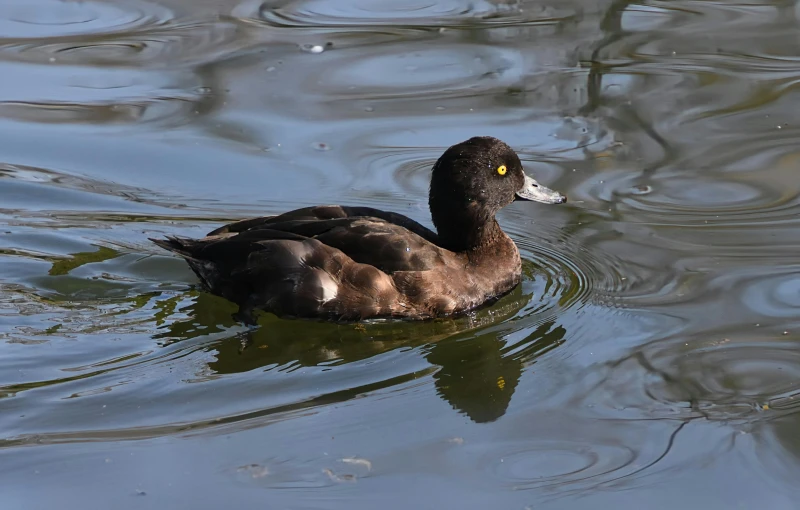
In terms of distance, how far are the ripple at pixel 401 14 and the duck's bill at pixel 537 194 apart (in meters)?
4.02

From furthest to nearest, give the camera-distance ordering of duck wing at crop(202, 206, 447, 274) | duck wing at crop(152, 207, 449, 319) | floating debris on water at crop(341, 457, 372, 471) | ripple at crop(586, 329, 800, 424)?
duck wing at crop(202, 206, 447, 274) < duck wing at crop(152, 207, 449, 319) < ripple at crop(586, 329, 800, 424) < floating debris on water at crop(341, 457, 372, 471)

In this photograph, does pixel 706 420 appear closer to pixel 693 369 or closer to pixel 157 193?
pixel 693 369

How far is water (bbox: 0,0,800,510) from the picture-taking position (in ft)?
16.1

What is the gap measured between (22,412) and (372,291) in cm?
199

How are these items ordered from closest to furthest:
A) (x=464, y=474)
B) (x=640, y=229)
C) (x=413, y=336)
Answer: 1. (x=464, y=474)
2. (x=413, y=336)
3. (x=640, y=229)

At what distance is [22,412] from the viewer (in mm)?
5402

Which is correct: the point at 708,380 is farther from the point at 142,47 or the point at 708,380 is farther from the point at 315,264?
the point at 142,47

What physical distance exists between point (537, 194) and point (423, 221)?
3.04 ft

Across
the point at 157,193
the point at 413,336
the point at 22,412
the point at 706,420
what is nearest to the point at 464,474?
the point at 706,420

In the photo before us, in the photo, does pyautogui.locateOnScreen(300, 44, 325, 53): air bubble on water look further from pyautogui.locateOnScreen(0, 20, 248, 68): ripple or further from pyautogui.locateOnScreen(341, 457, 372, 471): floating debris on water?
pyautogui.locateOnScreen(341, 457, 372, 471): floating debris on water

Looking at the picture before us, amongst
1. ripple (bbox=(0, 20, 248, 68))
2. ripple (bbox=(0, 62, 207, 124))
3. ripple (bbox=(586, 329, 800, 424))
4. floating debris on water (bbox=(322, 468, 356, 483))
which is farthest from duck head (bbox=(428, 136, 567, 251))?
ripple (bbox=(0, 20, 248, 68))

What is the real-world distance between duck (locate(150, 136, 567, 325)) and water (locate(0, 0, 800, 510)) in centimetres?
19

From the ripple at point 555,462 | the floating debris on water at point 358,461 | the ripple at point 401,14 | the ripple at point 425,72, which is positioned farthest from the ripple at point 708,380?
the ripple at point 401,14

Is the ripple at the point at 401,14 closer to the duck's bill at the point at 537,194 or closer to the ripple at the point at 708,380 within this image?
the duck's bill at the point at 537,194
